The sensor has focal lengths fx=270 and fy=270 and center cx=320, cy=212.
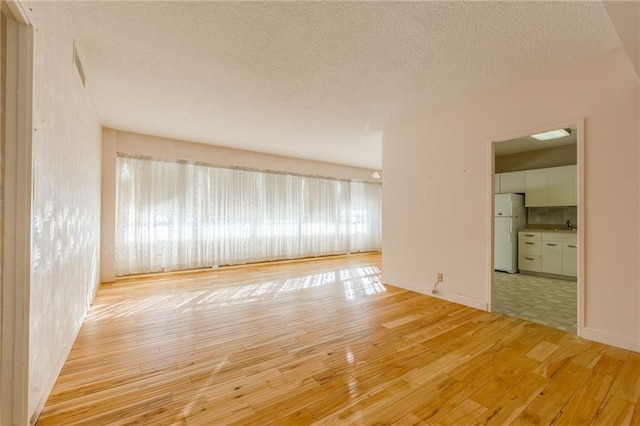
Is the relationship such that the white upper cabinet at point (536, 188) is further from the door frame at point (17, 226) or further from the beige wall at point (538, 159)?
the door frame at point (17, 226)

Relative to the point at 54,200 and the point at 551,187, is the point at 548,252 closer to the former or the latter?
the point at 551,187

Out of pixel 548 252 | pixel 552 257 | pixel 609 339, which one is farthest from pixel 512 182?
pixel 609 339

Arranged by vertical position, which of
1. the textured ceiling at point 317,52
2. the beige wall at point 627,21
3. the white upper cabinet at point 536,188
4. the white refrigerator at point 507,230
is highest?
the textured ceiling at point 317,52

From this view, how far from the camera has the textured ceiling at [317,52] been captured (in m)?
1.94

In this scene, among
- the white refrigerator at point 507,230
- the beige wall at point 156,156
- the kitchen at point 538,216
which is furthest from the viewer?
the white refrigerator at point 507,230

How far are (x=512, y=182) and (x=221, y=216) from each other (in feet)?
20.6

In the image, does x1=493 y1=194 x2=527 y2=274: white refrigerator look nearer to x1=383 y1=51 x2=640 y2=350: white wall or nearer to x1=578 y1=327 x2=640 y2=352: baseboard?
x1=383 y1=51 x2=640 y2=350: white wall

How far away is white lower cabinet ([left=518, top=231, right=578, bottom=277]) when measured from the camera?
4.79 meters

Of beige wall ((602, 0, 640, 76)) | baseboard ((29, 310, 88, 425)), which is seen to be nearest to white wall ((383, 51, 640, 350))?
beige wall ((602, 0, 640, 76))

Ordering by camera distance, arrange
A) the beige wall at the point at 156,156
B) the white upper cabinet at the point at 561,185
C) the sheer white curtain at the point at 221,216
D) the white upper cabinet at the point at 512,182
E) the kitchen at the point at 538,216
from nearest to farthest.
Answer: the beige wall at the point at 156,156, the kitchen at the point at 538,216, the sheer white curtain at the point at 221,216, the white upper cabinet at the point at 561,185, the white upper cabinet at the point at 512,182

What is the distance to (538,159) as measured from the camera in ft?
19.0

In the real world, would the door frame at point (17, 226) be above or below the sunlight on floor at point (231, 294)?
above

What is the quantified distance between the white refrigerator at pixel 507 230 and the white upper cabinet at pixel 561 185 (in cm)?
57

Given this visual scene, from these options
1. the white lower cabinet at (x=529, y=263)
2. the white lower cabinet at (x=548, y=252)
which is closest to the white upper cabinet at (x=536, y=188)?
the white lower cabinet at (x=548, y=252)
